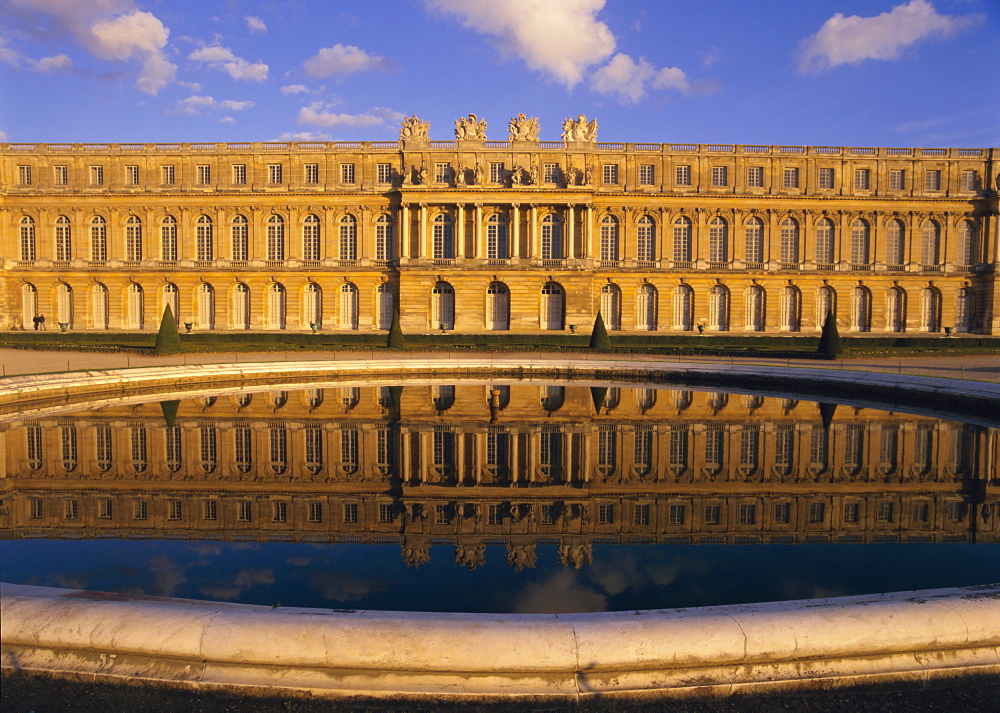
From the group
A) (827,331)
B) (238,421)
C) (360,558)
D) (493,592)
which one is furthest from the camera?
(827,331)

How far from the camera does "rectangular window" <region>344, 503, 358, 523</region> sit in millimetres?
8031

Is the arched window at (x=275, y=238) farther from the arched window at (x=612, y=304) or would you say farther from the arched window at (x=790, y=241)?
the arched window at (x=790, y=241)

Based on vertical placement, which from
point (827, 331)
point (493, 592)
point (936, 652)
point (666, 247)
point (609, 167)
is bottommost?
point (493, 592)

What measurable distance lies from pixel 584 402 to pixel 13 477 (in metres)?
12.4

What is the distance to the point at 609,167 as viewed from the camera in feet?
144

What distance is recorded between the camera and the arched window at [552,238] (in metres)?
42.8

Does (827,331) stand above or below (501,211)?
below

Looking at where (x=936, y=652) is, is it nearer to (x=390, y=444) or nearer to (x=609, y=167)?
(x=390, y=444)

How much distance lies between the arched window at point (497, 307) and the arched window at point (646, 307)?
9.12 m

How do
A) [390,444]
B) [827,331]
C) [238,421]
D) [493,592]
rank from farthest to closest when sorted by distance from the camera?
[827,331] → [238,421] → [390,444] → [493,592]

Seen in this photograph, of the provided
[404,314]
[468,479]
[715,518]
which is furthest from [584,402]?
[404,314]

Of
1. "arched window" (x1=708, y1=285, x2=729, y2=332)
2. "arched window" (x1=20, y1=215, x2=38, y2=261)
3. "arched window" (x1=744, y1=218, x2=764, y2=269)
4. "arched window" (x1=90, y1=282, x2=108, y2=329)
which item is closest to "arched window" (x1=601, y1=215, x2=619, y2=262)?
"arched window" (x1=708, y1=285, x2=729, y2=332)

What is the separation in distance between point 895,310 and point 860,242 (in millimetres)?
5376

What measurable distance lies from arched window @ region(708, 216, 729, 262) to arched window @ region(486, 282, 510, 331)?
48.2 feet
